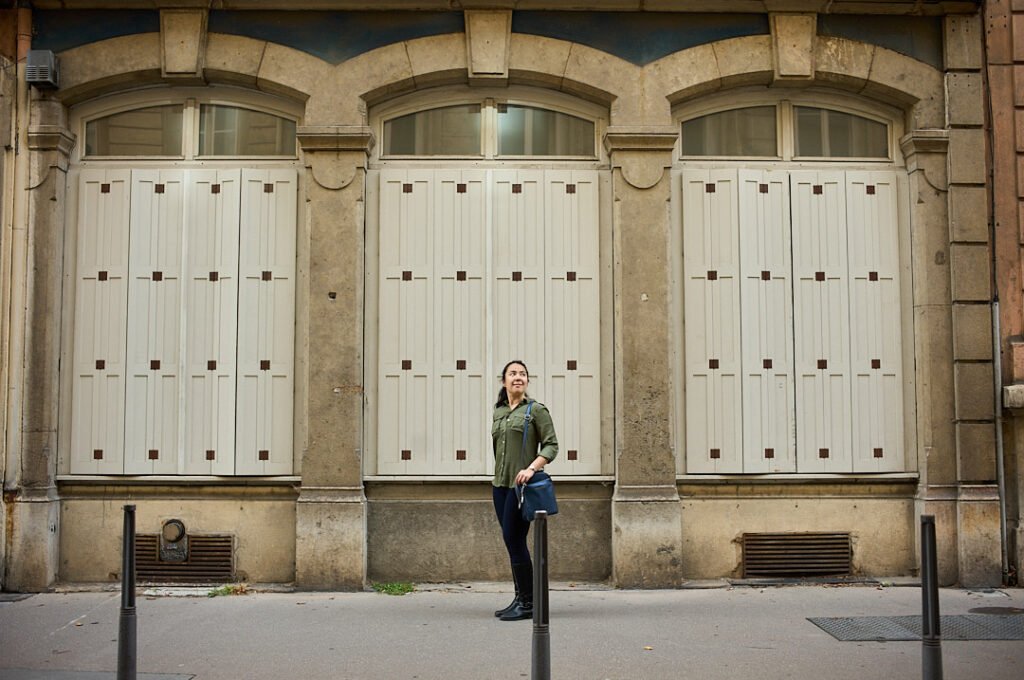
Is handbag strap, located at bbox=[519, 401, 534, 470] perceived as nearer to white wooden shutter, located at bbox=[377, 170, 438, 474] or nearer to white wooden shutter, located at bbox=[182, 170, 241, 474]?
white wooden shutter, located at bbox=[377, 170, 438, 474]

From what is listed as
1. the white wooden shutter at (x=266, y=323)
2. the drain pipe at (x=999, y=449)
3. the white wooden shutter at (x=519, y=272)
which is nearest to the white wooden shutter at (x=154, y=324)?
the white wooden shutter at (x=266, y=323)

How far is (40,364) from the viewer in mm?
8625

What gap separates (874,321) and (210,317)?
638 cm

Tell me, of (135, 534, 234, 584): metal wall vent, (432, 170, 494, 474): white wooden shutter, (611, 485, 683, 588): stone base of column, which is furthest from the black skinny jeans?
(135, 534, 234, 584): metal wall vent

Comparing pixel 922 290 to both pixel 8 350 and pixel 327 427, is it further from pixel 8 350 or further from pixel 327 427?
pixel 8 350

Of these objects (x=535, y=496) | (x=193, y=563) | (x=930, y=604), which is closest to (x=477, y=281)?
(x=535, y=496)

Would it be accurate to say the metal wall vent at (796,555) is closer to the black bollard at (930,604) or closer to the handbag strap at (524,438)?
the handbag strap at (524,438)

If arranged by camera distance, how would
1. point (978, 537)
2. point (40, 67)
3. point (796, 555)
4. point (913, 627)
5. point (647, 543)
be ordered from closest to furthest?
1. point (913, 627)
2. point (647, 543)
3. point (978, 537)
4. point (40, 67)
5. point (796, 555)

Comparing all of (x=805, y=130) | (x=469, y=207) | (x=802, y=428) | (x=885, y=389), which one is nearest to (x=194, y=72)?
(x=469, y=207)

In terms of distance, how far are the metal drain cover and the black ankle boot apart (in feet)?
7.19

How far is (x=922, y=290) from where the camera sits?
28.9ft

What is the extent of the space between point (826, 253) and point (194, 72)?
247 inches

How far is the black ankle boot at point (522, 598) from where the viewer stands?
7051mm

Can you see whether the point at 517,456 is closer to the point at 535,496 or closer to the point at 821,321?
the point at 535,496
